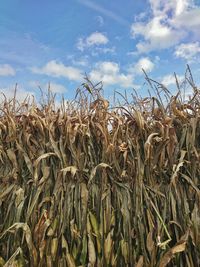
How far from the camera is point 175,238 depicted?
2447mm

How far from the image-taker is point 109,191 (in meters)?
2.47

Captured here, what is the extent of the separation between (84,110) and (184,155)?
0.75 metres

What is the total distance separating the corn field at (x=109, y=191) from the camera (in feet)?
7.92

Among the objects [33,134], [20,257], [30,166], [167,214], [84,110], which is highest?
[84,110]

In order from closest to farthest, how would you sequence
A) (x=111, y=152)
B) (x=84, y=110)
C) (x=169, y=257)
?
1. (x=169, y=257)
2. (x=111, y=152)
3. (x=84, y=110)

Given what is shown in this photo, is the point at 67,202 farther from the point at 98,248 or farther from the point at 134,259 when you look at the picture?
the point at 134,259

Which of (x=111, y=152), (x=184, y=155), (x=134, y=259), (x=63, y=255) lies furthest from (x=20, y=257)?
(x=184, y=155)

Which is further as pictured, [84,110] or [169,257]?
[84,110]

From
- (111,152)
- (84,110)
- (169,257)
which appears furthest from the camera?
(84,110)

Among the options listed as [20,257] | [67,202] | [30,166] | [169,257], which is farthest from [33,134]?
[169,257]

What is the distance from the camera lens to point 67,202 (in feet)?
8.13

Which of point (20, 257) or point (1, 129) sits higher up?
point (1, 129)

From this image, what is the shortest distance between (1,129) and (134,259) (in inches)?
50.9

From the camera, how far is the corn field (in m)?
2.41
